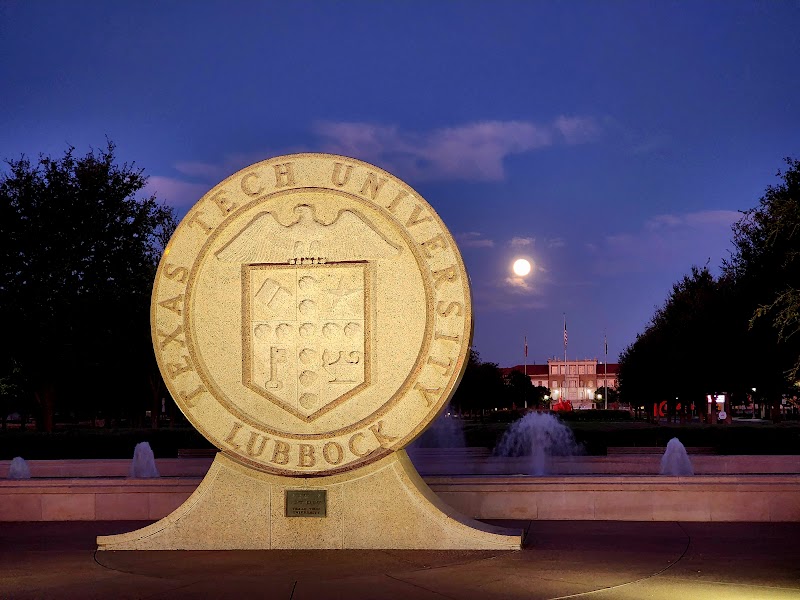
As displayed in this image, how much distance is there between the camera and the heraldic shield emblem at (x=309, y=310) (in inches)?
417

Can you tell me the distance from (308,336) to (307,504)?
5.71 feet

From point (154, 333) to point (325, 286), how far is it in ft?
6.46

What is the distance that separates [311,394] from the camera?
34.9ft

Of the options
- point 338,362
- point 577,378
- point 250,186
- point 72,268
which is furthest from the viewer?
point 577,378

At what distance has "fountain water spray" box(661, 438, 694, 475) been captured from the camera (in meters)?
15.9

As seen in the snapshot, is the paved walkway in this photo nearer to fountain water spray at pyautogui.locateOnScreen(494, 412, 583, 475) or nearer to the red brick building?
fountain water spray at pyautogui.locateOnScreen(494, 412, 583, 475)

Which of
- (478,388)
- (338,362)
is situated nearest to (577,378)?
(478,388)

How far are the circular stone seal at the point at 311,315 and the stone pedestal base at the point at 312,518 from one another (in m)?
0.19

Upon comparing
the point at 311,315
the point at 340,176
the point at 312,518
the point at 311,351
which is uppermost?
the point at 340,176

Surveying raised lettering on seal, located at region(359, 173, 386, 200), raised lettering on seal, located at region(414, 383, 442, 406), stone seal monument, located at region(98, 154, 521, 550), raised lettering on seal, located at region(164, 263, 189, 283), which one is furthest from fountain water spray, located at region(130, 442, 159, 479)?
raised lettering on seal, located at region(359, 173, 386, 200)

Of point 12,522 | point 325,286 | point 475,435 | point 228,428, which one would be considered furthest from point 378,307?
point 475,435

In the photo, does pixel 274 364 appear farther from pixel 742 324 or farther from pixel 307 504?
pixel 742 324

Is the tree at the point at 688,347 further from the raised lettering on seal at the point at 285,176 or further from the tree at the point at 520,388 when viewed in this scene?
the tree at the point at 520,388

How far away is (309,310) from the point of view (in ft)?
35.0
